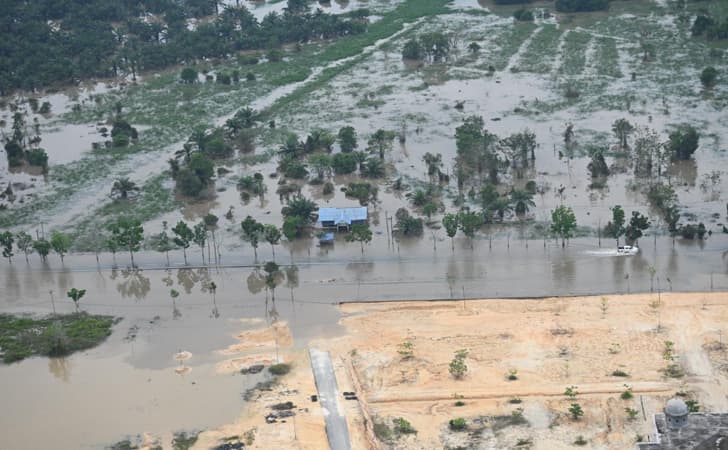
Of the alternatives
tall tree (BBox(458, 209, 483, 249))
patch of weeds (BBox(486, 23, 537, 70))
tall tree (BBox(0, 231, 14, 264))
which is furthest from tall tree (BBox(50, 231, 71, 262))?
patch of weeds (BBox(486, 23, 537, 70))

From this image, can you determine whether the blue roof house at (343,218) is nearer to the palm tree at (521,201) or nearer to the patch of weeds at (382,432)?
the palm tree at (521,201)

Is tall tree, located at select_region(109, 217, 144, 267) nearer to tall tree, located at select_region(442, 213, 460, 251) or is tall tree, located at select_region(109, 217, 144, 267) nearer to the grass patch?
the grass patch

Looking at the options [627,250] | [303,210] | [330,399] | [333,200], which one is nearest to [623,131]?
[627,250]

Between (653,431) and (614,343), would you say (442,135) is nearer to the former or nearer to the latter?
(614,343)

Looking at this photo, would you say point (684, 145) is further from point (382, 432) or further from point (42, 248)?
point (42, 248)

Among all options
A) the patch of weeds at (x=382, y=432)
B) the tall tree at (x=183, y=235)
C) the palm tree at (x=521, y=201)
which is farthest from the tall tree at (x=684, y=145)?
the patch of weeds at (x=382, y=432)

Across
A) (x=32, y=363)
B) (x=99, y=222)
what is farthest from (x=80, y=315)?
(x=99, y=222)
